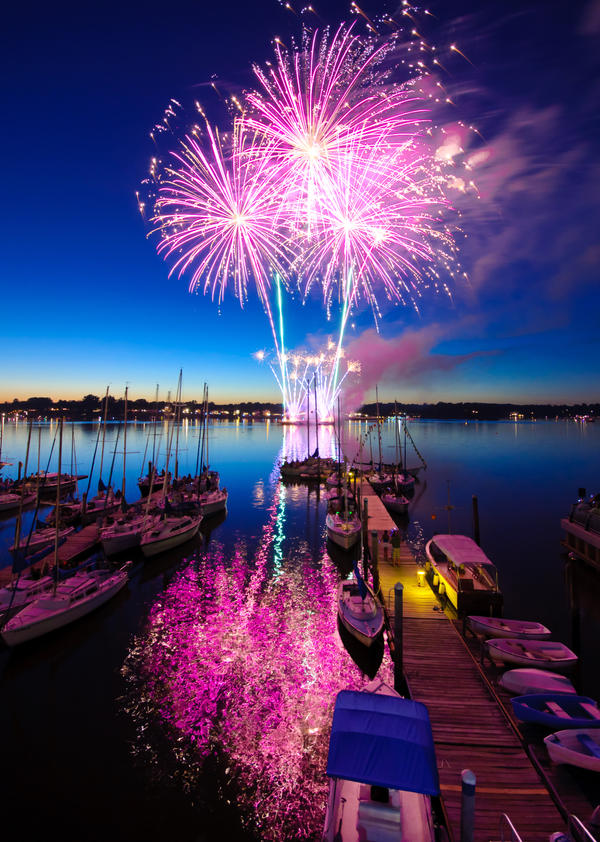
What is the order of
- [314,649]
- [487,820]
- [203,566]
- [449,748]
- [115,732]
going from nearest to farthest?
[487,820]
[449,748]
[115,732]
[314,649]
[203,566]

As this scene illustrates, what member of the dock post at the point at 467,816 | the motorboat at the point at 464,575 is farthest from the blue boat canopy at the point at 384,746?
the motorboat at the point at 464,575

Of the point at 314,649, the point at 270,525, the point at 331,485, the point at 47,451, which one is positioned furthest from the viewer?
the point at 47,451

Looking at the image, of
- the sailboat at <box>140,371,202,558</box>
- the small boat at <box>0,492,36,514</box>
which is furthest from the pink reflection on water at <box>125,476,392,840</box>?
the small boat at <box>0,492,36,514</box>

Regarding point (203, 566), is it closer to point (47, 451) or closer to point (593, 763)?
point (593, 763)

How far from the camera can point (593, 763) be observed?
11180 mm

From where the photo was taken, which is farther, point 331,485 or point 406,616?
point 331,485

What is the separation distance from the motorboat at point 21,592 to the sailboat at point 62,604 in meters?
0.46

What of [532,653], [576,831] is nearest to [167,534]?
[532,653]

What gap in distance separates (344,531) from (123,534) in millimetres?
18075

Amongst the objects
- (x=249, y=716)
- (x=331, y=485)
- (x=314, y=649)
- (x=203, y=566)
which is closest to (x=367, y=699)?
(x=249, y=716)

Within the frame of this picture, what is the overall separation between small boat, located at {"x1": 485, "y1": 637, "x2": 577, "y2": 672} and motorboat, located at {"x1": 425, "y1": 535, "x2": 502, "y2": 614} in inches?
128

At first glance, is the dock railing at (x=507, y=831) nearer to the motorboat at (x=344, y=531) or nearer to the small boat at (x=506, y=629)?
the small boat at (x=506, y=629)

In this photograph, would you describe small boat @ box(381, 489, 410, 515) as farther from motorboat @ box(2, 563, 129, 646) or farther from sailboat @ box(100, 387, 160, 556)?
motorboat @ box(2, 563, 129, 646)

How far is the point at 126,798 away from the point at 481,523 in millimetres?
44549
